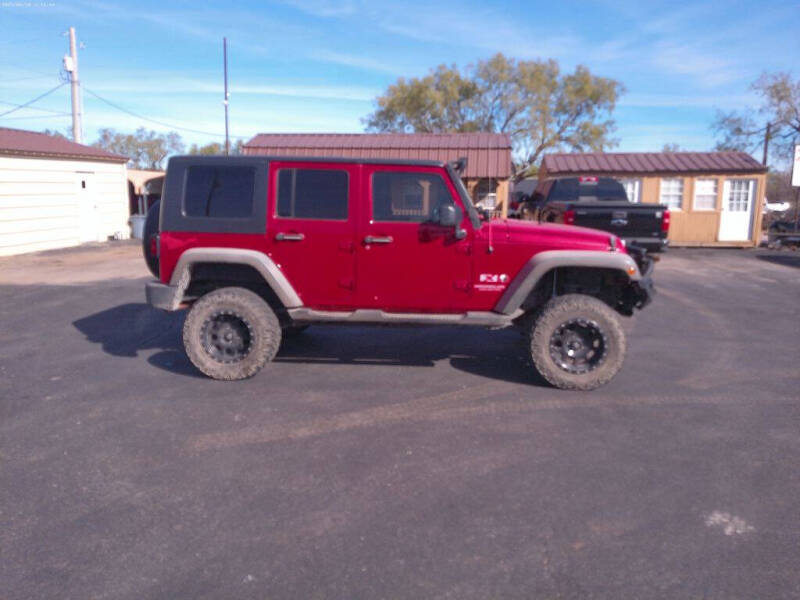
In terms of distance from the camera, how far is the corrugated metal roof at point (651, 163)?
67.7ft

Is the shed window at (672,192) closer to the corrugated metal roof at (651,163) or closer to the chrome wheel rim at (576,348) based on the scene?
the corrugated metal roof at (651,163)

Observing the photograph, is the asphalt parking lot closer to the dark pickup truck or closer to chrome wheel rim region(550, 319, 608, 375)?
chrome wheel rim region(550, 319, 608, 375)

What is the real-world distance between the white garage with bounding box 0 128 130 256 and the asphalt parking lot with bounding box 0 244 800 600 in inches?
479

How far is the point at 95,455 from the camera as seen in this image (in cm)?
444

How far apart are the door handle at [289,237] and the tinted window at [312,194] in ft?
0.57

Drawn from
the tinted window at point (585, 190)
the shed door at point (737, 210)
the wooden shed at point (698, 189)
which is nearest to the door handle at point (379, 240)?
the tinted window at point (585, 190)

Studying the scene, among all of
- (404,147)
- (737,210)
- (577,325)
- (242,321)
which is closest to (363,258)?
(242,321)

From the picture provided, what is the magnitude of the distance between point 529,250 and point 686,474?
2.41 m

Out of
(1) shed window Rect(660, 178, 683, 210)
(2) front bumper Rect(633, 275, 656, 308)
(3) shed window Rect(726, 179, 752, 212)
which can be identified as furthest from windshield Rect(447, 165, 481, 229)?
(3) shed window Rect(726, 179, 752, 212)

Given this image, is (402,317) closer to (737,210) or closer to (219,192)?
(219,192)

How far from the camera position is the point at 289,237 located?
19.5ft

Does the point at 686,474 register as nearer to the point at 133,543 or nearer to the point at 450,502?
the point at 450,502

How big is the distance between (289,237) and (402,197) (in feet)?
3.58

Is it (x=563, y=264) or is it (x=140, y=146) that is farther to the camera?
(x=140, y=146)
